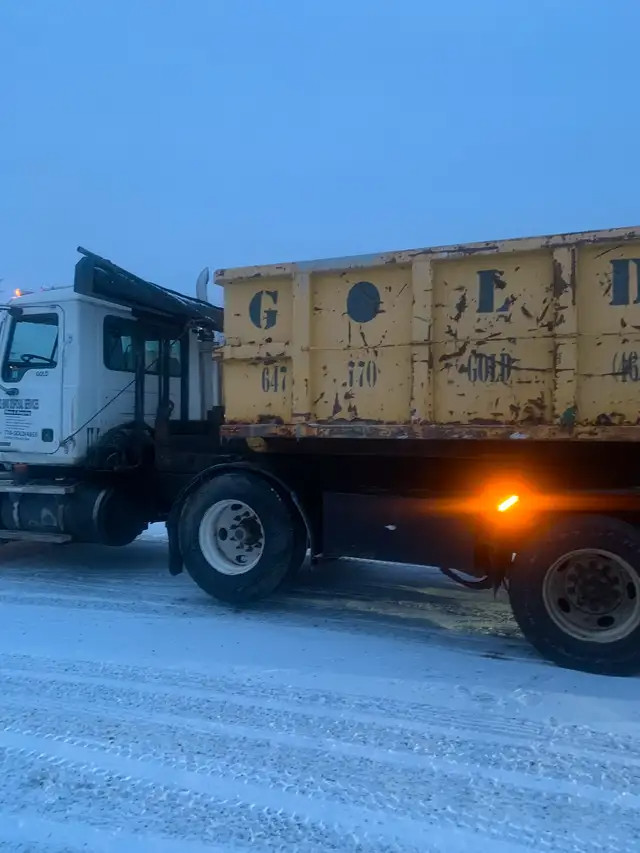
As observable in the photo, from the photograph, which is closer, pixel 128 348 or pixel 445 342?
pixel 445 342

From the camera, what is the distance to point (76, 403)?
22.9ft

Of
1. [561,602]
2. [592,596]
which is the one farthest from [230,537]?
[592,596]

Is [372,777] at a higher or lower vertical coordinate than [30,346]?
lower

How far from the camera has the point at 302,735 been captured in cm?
368

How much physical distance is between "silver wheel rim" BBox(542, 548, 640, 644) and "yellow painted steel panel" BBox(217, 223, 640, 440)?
836 millimetres

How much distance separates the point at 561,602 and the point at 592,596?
0.66ft

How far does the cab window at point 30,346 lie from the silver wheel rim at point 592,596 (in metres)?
5.09

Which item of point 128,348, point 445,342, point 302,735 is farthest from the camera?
point 128,348

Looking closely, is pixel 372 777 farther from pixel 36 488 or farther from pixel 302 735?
pixel 36 488

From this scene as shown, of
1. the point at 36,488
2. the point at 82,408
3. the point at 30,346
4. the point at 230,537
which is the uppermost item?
the point at 30,346

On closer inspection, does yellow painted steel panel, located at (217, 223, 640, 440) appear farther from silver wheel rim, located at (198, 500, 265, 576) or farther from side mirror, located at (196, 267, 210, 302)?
side mirror, located at (196, 267, 210, 302)

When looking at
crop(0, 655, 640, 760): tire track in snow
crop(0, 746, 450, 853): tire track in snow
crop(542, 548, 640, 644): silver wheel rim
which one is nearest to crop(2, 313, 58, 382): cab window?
crop(0, 655, 640, 760): tire track in snow

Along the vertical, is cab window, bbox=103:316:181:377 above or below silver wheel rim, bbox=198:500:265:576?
above

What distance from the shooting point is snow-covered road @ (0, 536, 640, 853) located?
9.48ft
